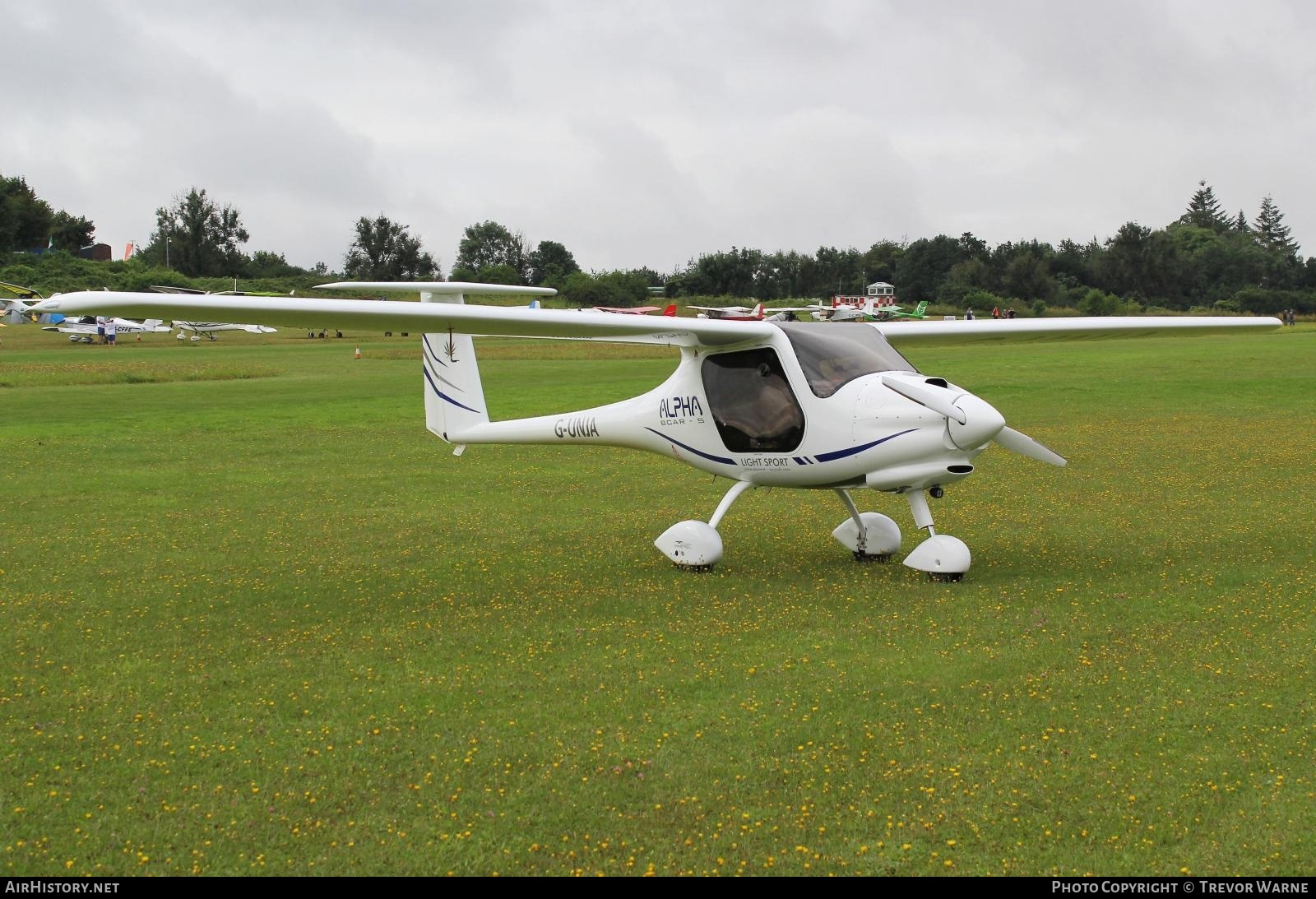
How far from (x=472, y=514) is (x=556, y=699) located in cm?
750

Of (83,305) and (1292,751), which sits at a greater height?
(83,305)

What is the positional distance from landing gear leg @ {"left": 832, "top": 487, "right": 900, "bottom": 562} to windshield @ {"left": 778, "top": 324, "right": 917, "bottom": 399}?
1.22m

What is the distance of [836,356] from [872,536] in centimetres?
188

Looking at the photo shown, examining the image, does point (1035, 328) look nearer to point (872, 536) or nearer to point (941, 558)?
point (872, 536)

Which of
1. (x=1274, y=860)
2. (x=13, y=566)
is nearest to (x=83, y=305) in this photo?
(x=13, y=566)

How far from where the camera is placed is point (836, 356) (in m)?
10.6

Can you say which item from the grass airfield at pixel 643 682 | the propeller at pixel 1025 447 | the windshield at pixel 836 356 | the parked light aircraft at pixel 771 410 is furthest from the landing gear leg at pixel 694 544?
the propeller at pixel 1025 447

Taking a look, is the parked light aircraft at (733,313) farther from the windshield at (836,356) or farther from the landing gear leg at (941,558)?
the landing gear leg at (941,558)

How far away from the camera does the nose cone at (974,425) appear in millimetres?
9578

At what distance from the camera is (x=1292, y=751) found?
6.14m

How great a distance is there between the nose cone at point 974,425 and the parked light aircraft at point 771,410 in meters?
0.01

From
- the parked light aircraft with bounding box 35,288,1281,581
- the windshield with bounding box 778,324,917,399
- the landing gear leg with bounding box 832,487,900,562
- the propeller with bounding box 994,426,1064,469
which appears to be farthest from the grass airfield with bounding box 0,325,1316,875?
the windshield with bounding box 778,324,917,399

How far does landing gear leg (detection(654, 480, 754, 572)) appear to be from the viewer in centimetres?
1074

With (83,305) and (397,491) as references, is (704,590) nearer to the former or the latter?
(83,305)
